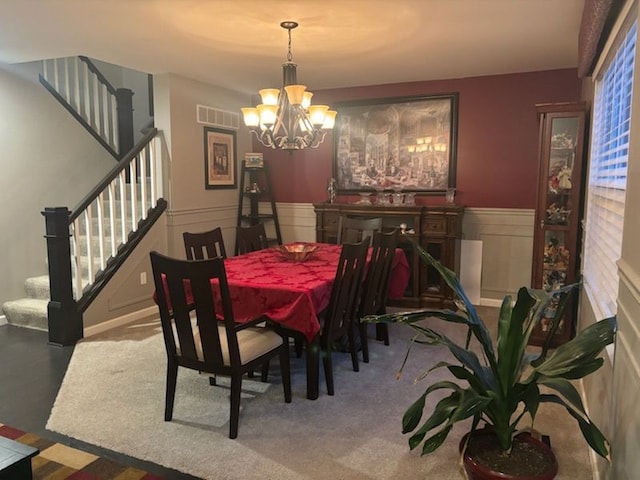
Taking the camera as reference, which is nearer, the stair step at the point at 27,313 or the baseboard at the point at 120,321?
the baseboard at the point at 120,321

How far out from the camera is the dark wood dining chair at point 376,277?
3418 millimetres

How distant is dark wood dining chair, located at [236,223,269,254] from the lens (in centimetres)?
407

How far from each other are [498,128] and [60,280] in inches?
166

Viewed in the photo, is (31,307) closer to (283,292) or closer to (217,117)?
(217,117)

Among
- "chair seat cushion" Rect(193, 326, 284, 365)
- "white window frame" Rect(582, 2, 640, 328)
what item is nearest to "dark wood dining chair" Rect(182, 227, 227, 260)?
"chair seat cushion" Rect(193, 326, 284, 365)

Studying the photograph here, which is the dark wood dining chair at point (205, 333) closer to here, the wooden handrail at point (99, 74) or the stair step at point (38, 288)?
the stair step at point (38, 288)

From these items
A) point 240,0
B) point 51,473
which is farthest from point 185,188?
point 51,473

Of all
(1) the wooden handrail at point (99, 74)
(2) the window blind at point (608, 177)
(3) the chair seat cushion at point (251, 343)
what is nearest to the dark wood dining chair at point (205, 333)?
(3) the chair seat cushion at point (251, 343)

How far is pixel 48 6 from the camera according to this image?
2992mm

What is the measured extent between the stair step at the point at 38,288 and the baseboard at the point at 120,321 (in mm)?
664

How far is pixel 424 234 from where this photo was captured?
195 inches

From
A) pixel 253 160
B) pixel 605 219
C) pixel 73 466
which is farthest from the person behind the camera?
pixel 253 160

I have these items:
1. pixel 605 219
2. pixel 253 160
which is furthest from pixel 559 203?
pixel 253 160

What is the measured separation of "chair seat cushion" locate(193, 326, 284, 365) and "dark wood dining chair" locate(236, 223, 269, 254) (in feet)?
4.15
